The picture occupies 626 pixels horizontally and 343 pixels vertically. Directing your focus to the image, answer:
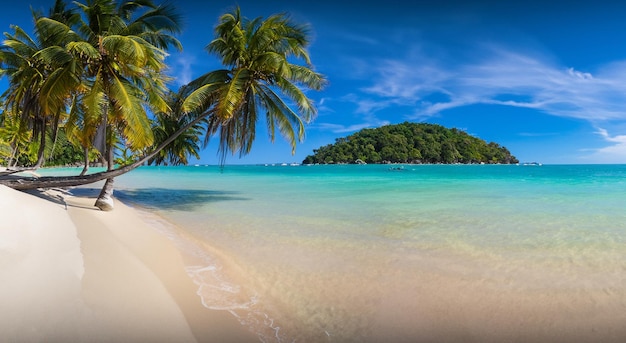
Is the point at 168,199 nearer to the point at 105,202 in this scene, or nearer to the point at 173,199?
the point at 173,199

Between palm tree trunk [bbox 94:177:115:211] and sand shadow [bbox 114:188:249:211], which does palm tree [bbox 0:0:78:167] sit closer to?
palm tree trunk [bbox 94:177:115:211]

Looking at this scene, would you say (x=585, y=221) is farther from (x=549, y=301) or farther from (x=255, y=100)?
(x=255, y=100)

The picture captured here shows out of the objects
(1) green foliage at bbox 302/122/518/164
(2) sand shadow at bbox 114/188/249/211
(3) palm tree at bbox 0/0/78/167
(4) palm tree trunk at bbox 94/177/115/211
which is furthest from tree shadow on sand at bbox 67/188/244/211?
(1) green foliage at bbox 302/122/518/164

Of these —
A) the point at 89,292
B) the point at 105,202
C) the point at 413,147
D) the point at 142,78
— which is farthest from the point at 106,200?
the point at 413,147

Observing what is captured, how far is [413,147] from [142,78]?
134563mm

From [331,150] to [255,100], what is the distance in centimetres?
14573

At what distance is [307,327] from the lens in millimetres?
3219

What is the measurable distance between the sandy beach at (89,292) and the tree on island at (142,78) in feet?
13.8

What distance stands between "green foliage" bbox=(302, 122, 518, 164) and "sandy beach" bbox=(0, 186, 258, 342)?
13292cm

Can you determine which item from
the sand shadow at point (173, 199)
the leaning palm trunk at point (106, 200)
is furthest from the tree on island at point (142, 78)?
the sand shadow at point (173, 199)

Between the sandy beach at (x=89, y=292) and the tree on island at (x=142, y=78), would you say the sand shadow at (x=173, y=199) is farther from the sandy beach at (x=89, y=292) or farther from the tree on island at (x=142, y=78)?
the sandy beach at (x=89, y=292)

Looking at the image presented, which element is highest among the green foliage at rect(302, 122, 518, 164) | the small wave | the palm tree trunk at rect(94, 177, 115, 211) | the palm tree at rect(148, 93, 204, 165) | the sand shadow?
the green foliage at rect(302, 122, 518, 164)

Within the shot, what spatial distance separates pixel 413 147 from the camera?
136 metres

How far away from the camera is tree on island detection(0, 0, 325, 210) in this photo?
839cm
